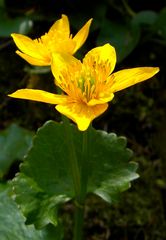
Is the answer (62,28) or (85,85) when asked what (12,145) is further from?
(85,85)

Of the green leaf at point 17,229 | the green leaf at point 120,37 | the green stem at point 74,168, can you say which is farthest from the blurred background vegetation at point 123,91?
the green stem at point 74,168

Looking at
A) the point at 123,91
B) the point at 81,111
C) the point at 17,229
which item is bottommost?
the point at 123,91

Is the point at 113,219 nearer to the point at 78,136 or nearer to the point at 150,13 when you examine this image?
the point at 78,136

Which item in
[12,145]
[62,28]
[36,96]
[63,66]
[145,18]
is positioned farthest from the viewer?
[145,18]

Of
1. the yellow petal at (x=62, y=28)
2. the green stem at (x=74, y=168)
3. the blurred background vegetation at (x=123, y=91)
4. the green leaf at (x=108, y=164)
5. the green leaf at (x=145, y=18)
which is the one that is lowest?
the blurred background vegetation at (x=123, y=91)

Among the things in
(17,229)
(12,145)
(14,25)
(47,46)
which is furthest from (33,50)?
(14,25)

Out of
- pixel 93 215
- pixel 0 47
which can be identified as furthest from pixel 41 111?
pixel 93 215

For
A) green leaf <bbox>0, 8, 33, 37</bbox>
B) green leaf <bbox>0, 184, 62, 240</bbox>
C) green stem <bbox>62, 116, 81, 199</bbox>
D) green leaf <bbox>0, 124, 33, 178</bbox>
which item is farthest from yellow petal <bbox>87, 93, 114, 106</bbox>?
green leaf <bbox>0, 8, 33, 37</bbox>

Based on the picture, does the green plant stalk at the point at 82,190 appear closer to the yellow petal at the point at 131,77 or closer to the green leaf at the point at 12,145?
the yellow petal at the point at 131,77
